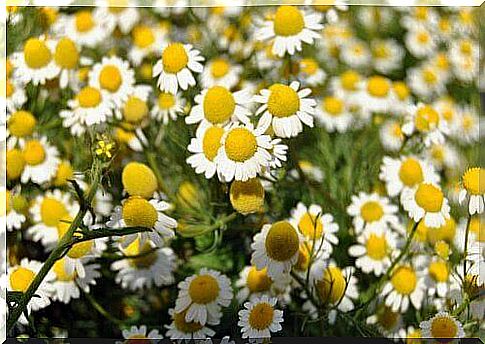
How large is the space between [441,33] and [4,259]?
2.46 feet

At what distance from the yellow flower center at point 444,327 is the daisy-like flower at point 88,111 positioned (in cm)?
46

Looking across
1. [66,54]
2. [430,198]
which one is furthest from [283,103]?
[66,54]

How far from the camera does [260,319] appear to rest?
2.94ft

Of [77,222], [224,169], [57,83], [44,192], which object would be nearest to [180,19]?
[57,83]

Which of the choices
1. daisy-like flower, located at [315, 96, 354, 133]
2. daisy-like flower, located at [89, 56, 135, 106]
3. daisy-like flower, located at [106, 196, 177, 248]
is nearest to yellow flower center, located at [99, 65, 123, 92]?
daisy-like flower, located at [89, 56, 135, 106]

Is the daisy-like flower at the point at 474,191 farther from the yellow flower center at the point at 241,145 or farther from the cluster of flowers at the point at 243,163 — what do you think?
the yellow flower center at the point at 241,145

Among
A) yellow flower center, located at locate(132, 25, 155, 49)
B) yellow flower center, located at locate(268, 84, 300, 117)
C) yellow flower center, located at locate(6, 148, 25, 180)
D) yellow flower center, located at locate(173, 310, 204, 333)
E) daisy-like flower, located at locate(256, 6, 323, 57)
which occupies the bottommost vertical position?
yellow flower center, located at locate(173, 310, 204, 333)

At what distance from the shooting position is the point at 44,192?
3.59 ft

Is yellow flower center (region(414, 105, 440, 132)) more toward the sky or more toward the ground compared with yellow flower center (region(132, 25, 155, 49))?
more toward the ground

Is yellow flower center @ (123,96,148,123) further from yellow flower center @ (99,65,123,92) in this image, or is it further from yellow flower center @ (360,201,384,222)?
yellow flower center @ (360,201,384,222)

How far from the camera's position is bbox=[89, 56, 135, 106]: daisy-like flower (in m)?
1.08

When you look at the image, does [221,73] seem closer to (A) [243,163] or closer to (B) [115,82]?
(B) [115,82]

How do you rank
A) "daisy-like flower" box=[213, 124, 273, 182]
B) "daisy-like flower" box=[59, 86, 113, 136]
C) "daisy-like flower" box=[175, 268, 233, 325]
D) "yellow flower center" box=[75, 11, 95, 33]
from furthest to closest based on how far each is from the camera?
"yellow flower center" box=[75, 11, 95, 33], "daisy-like flower" box=[59, 86, 113, 136], "daisy-like flower" box=[175, 268, 233, 325], "daisy-like flower" box=[213, 124, 273, 182]

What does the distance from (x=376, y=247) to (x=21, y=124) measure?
0.47 m
